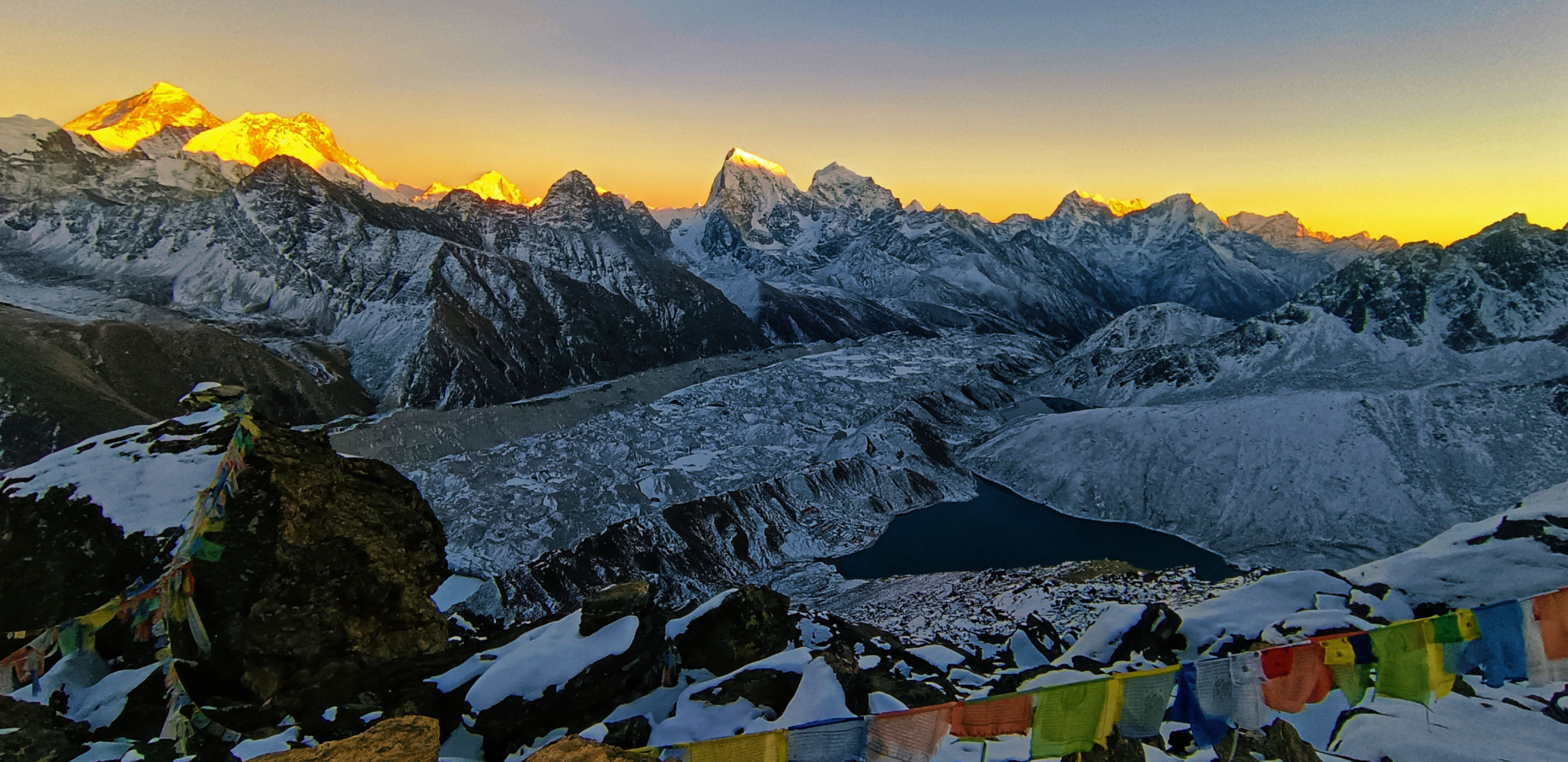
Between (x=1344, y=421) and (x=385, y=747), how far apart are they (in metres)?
118

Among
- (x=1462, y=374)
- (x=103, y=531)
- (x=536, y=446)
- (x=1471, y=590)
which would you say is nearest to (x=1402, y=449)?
(x=1462, y=374)

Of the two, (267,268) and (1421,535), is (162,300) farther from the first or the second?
(1421,535)

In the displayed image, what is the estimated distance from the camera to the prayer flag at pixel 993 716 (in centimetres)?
1437

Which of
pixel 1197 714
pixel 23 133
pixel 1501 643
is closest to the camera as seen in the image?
pixel 1197 714

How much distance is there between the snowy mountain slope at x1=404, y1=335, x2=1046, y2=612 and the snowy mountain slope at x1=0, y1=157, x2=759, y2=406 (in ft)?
141

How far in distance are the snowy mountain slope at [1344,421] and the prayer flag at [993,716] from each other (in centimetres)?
8149

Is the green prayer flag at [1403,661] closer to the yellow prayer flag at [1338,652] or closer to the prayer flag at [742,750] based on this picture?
the yellow prayer flag at [1338,652]

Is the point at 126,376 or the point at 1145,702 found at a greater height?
the point at 126,376

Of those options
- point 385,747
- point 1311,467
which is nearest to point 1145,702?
point 385,747

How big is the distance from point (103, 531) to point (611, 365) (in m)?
160

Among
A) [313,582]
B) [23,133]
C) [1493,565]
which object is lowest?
[1493,565]

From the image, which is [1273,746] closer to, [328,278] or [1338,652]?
[1338,652]

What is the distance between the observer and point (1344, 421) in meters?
93.3

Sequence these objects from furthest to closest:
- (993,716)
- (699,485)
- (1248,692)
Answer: (699,485), (1248,692), (993,716)
